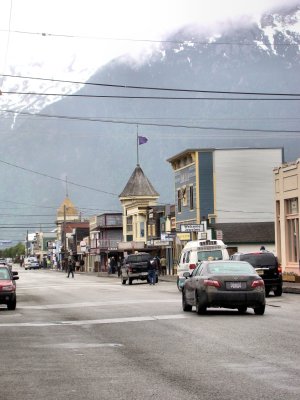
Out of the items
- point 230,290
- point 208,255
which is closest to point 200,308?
point 230,290

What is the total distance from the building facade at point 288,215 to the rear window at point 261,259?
15.7 meters

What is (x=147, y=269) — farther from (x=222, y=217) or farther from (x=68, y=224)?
(x=68, y=224)

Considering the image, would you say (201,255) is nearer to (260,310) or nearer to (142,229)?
(260,310)

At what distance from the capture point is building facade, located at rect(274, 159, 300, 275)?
53094mm

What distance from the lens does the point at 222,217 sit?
75812 millimetres

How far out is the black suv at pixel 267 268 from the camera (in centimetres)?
3628

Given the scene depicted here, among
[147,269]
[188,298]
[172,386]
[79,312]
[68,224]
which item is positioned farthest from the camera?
[68,224]

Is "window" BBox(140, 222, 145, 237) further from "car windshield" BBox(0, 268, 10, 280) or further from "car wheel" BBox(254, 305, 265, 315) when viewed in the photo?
"car wheel" BBox(254, 305, 265, 315)

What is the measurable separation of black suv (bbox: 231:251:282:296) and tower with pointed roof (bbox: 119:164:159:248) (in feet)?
211

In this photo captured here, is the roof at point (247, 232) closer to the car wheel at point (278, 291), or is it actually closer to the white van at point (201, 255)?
the white van at point (201, 255)

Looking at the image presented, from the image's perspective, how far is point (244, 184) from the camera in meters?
77.2

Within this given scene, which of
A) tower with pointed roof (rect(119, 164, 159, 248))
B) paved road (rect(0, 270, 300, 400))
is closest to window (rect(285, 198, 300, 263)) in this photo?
paved road (rect(0, 270, 300, 400))

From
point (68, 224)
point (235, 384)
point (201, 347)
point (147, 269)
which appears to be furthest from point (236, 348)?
point (68, 224)

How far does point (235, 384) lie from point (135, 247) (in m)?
87.5
